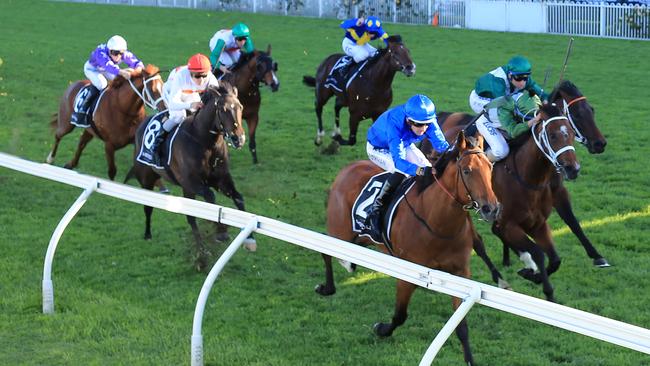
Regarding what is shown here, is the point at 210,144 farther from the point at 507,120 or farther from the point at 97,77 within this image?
the point at 97,77

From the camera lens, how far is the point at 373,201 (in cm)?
661

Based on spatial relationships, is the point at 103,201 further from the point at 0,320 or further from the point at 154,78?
the point at 0,320

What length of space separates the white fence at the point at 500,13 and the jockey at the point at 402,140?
1624 cm

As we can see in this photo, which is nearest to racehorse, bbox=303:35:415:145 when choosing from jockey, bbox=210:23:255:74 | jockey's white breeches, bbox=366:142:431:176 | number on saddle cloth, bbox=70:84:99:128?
jockey, bbox=210:23:255:74

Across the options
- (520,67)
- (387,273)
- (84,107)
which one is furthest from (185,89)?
(387,273)

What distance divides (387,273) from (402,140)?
1914mm

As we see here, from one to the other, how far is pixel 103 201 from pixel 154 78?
1.41m

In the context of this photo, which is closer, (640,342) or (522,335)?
(640,342)

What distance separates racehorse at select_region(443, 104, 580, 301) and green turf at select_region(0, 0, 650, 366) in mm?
405

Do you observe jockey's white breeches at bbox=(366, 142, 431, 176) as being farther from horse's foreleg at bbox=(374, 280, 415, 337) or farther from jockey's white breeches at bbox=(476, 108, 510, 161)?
jockey's white breeches at bbox=(476, 108, 510, 161)

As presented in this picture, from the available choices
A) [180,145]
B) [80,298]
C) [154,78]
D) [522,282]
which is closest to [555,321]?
[522,282]

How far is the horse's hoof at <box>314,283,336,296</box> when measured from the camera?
7410mm

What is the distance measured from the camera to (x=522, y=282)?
7.73 meters

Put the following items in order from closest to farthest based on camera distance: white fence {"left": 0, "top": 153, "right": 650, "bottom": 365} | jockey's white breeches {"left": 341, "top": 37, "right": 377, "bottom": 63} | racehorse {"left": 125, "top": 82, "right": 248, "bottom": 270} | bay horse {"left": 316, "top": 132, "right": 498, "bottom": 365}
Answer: white fence {"left": 0, "top": 153, "right": 650, "bottom": 365}, bay horse {"left": 316, "top": 132, "right": 498, "bottom": 365}, racehorse {"left": 125, "top": 82, "right": 248, "bottom": 270}, jockey's white breeches {"left": 341, "top": 37, "right": 377, "bottom": 63}
